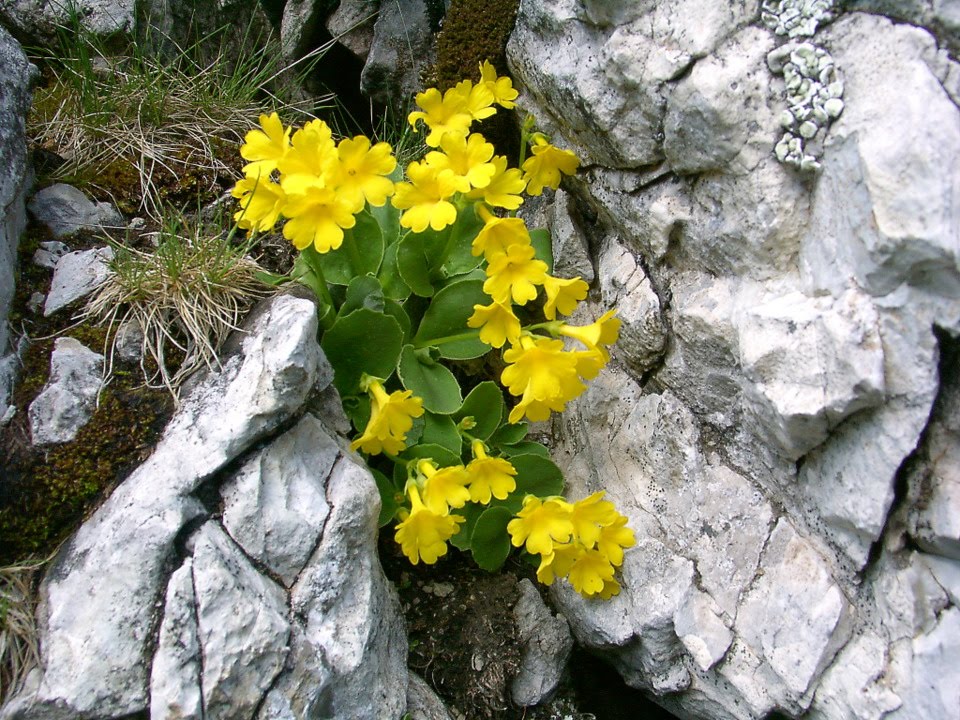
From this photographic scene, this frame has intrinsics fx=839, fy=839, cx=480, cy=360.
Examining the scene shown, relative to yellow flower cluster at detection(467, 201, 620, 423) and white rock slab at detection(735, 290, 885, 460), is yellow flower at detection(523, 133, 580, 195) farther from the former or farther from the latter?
white rock slab at detection(735, 290, 885, 460)

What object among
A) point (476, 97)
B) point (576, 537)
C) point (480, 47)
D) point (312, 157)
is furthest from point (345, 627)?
point (480, 47)

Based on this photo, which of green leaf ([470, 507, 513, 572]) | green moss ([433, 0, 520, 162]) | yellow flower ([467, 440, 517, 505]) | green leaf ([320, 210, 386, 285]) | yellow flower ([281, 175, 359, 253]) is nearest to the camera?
yellow flower ([281, 175, 359, 253])

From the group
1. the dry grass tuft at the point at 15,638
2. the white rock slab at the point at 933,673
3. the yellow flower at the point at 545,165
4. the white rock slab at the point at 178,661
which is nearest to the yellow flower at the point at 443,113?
the yellow flower at the point at 545,165

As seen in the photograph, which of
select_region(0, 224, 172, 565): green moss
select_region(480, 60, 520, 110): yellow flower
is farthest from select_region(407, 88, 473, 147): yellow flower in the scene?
select_region(0, 224, 172, 565): green moss

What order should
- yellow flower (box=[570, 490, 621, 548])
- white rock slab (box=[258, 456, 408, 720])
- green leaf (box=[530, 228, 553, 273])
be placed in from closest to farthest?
white rock slab (box=[258, 456, 408, 720]), yellow flower (box=[570, 490, 621, 548]), green leaf (box=[530, 228, 553, 273])

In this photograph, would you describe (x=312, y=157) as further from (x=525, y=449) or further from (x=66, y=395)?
(x=525, y=449)
